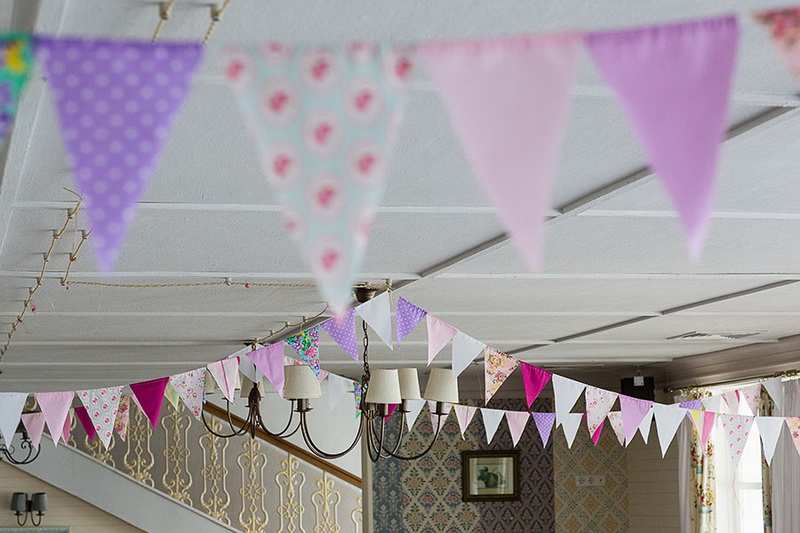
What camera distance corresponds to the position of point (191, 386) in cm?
540

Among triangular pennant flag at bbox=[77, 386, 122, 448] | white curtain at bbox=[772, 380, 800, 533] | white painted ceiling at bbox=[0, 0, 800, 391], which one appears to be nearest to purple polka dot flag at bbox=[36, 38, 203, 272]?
white painted ceiling at bbox=[0, 0, 800, 391]

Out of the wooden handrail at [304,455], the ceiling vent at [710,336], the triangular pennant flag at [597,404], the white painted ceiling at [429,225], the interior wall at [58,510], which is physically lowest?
the interior wall at [58,510]

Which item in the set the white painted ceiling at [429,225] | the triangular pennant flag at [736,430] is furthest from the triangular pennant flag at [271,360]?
the triangular pennant flag at [736,430]

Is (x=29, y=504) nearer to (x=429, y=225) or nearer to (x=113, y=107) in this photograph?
(x=429, y=225)

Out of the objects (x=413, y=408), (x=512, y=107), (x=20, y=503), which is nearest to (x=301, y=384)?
(x=413, y=408)

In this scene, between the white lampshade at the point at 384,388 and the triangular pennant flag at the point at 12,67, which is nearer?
the triangular pennant flag at the point at 12,67

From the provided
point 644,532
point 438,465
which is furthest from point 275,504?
point 644,532

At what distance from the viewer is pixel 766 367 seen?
683 centimetres

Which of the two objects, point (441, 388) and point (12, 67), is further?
point (441, 388)

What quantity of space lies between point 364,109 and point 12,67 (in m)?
0.47

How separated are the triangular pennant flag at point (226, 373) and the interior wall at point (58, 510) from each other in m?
4.84

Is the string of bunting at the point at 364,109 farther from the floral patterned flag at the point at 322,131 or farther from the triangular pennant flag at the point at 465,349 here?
the triangular pennant flag at the point at 465,349

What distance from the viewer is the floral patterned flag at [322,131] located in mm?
1466

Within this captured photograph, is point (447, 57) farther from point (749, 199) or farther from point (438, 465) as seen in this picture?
point (438, 465)
